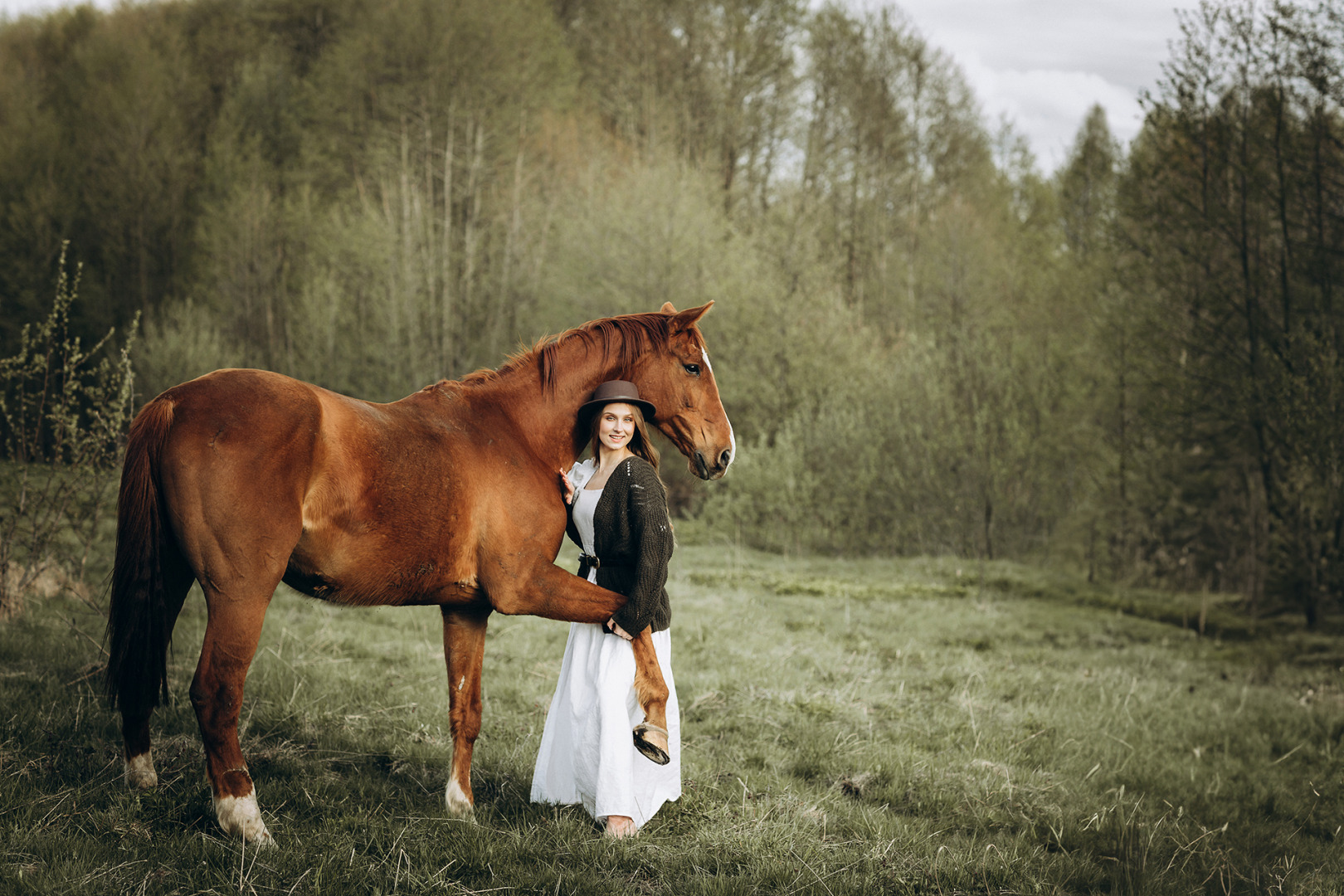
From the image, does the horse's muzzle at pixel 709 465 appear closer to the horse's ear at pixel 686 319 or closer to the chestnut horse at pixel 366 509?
the chestnut horse at pixel 366 509

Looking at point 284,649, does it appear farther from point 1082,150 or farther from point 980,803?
point 1082,150

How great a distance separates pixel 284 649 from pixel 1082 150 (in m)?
30.6

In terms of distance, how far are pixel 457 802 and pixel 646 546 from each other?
1.33m

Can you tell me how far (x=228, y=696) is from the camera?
2.89 m

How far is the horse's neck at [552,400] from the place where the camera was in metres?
3.68

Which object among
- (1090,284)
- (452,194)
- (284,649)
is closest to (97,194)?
(452,194)

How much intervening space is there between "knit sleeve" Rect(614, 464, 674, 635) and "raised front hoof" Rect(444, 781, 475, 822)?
100 cm

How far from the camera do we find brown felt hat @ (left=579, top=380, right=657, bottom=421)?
142 inches

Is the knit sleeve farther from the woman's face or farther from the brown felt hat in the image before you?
the brown felt hat

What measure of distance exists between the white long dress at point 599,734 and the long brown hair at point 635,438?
0.65 ft

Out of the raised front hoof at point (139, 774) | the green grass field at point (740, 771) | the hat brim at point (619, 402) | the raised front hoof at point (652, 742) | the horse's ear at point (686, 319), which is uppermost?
the horse's ear at point (686, 319)

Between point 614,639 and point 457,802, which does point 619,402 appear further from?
point 457,802

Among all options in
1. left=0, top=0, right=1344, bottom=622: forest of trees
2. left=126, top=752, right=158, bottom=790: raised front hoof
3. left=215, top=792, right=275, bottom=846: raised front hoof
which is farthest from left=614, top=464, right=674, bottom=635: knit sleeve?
left=0, top=0, right=1344, bottom=622: forest of trees

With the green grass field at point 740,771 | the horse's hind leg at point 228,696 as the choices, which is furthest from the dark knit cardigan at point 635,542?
the horse's hind leg at point 228,696
